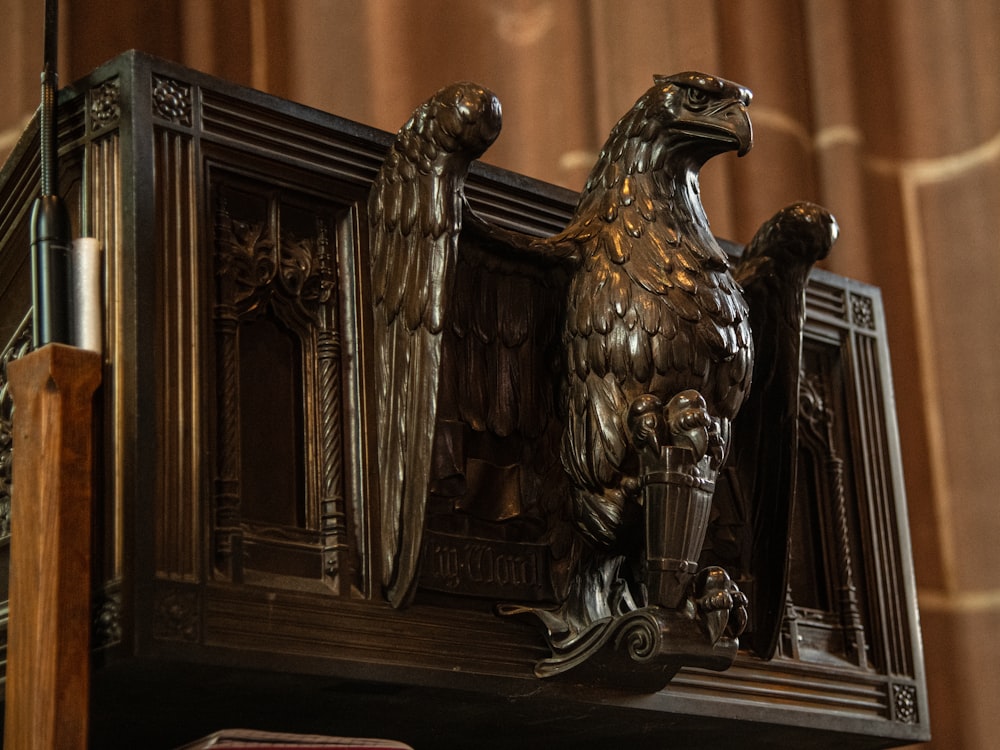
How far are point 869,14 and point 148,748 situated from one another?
8.26 ft

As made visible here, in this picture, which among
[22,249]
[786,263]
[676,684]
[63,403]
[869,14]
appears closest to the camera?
[63,403]

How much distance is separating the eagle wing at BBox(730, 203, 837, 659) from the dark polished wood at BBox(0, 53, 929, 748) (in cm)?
14

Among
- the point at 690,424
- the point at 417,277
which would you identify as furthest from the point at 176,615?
the point at 690,424

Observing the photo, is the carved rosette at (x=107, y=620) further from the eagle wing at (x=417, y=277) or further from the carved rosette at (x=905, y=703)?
the carved rosette at (x=905, y=703)

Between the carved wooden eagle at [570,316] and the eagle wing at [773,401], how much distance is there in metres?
0.10

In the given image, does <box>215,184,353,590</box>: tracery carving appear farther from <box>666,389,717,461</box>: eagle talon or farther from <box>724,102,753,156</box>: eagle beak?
<box>724,102,753,156</box>: eagle beak

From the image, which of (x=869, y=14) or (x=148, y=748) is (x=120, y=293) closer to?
(x=148, y=748)

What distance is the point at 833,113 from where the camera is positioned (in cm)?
385

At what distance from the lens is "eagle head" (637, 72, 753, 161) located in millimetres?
2184

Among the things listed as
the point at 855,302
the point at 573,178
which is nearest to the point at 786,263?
the point at 855,302

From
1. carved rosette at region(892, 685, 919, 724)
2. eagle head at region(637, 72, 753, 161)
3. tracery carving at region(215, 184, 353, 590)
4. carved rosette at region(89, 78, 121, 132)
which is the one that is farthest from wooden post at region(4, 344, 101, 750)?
carved rosette at region(892, 685, 919, 724)

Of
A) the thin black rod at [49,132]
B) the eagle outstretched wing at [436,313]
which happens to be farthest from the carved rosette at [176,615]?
the thin black rod at [49,132]

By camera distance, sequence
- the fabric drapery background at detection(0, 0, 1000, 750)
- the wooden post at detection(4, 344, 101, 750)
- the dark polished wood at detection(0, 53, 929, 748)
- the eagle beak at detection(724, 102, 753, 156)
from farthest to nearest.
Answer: the fabric drapery background at detection(0, 0, 1000, 750) < the eagle beak at detection(724, 102, 753, 156) < the dark polished wood at detection(0, 53, 929, 748) < the wooden post at detection(4, 344, 101, 750)

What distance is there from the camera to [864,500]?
2.68m
